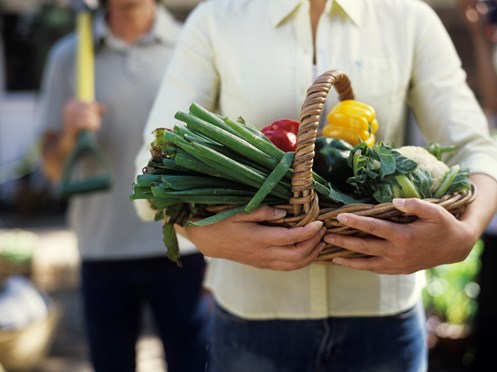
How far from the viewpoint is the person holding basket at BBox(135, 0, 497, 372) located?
1.77 meters

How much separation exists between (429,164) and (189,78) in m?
0.66

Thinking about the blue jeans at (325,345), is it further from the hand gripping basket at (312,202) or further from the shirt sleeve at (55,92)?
the shirt sleeve at (55,92)

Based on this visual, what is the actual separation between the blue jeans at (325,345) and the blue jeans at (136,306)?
1.10m

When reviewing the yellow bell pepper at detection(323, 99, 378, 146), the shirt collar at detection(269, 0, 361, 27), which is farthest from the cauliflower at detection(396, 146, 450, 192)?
the shirt collar at detection(269, 0, 361, 27)

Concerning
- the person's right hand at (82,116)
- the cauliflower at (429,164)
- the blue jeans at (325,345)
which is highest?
the cauliflower at (429,164)

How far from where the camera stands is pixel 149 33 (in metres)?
3.03

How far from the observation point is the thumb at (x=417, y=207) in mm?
1387

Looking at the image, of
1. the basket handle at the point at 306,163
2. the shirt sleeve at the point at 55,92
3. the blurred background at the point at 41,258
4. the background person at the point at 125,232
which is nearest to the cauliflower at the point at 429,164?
the basket handle at the point at 306,163

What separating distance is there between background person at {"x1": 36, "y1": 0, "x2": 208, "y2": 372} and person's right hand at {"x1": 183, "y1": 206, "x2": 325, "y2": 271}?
1376 millimetres

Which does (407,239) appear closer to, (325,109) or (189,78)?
(325,109)

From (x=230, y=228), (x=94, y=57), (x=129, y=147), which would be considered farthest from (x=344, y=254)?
(x=94, y=57)

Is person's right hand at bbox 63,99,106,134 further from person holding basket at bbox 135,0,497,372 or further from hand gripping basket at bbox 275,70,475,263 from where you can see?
hand gripping basket at bbox 275,70,475,263

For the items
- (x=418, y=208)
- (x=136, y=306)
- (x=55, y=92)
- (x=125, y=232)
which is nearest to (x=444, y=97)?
(x=418, y=208)

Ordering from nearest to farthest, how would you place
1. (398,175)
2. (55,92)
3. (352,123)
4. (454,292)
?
1. (398,175)
2. (352,123)
3. (55,92)
4. (454,292)
